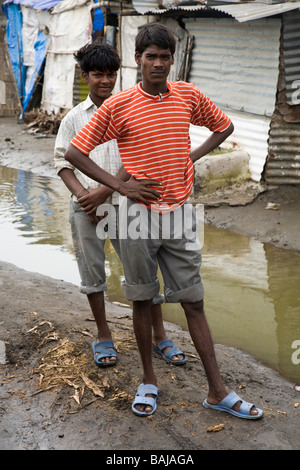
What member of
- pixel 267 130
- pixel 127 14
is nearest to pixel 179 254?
pixel 267 130

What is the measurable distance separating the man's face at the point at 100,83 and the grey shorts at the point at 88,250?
2.09 feet

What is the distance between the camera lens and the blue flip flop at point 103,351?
329 centimetres

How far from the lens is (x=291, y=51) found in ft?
24.3

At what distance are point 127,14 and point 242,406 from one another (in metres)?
9.28

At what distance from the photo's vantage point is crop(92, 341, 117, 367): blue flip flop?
3291mm

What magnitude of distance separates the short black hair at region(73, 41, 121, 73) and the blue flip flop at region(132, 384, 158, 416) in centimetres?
179

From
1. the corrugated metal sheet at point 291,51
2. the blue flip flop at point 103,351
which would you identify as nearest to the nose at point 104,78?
Result: the blue flip flop at point 103,351

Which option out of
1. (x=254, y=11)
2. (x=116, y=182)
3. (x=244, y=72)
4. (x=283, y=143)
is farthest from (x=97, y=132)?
(x=244, y=72)

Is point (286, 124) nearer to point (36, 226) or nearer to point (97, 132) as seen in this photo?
point (36, 226)

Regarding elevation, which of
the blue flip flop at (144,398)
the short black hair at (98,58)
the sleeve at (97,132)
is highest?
the short black hair at (98,58)

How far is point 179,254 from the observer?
2803mm

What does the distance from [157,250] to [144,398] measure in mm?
781

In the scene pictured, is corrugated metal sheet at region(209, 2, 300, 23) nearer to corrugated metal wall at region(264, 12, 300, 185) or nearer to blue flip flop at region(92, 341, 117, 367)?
corrugated metal wall at region(264, 12, 300, 185)

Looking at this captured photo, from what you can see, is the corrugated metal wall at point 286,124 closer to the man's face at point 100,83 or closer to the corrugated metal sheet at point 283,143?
the corrugated metal sheet at point 283,143
